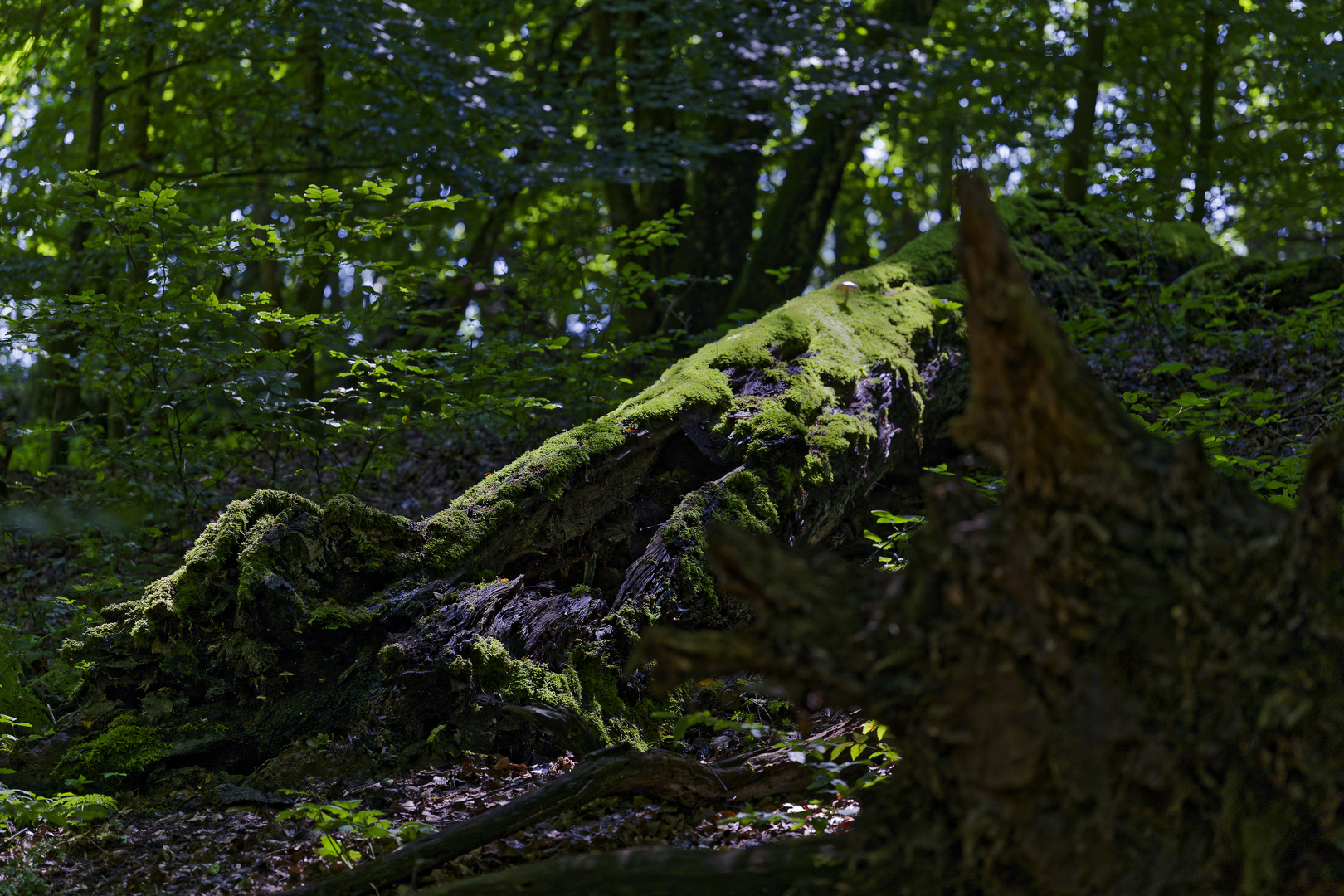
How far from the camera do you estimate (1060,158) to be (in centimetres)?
1708

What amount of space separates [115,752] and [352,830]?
4.95 ft

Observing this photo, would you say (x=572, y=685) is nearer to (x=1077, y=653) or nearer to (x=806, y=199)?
(x=1077, y=653)

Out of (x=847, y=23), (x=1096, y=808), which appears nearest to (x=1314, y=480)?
(x=1096, y=808)

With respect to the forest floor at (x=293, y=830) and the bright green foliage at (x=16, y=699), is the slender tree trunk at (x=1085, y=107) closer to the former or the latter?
the forest floor at (x=293, y=830)

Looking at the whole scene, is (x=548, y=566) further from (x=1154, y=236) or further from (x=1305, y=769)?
(x=1154, y=236)

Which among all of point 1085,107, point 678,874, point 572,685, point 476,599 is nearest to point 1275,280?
point 1085,107

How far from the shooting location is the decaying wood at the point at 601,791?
8.24 feet

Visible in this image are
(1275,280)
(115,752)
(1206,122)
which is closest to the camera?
(115,752)

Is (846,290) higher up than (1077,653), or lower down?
higher up

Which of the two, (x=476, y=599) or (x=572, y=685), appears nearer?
(x=572, y=685)

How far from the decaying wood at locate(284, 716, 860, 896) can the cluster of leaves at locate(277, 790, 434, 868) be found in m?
0.13

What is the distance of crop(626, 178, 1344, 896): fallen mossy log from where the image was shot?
1.67 m

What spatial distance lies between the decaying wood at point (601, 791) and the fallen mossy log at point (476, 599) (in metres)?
0.35

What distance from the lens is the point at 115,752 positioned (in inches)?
134
